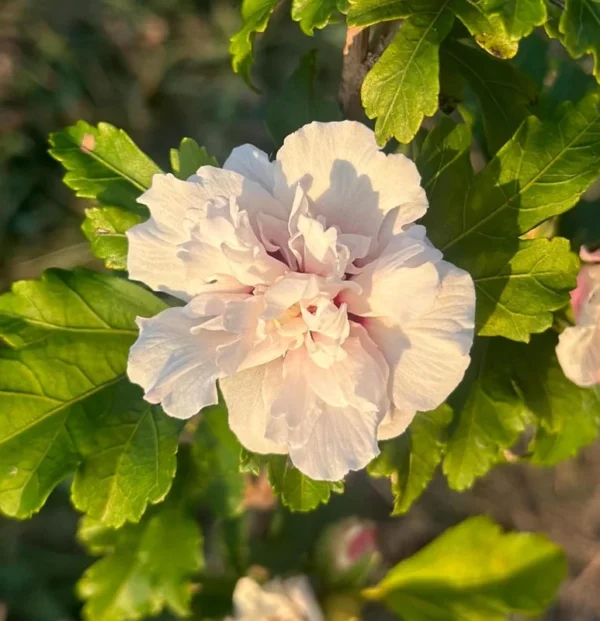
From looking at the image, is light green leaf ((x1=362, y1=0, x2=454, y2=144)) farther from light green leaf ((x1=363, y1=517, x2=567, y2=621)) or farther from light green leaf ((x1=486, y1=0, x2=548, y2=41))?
light green leaf ((x1=363, y1=517, x2=567, y2=621))

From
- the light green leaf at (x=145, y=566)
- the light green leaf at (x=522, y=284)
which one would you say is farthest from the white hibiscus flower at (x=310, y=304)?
the light green leaf at (x=145, y=566)

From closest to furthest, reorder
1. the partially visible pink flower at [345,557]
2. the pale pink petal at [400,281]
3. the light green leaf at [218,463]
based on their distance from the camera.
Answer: the pale pink petal at [400,281]
the light green leaf at [218,463]
the partially visible pink flower at [345,557]

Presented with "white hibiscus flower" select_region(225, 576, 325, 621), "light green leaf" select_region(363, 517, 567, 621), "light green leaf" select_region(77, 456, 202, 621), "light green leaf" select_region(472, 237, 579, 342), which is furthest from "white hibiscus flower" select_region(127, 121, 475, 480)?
"light green leaf" select_region(363, 517, 567, 621)

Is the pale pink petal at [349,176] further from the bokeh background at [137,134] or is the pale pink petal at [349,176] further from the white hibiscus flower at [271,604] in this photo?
the bokeh background at [137,134]

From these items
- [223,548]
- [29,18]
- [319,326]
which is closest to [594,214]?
[319,326]

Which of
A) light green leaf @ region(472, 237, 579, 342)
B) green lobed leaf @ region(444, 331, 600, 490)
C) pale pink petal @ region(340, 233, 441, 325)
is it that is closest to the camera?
pale pink petal @ region(340, 233, 441, 325)

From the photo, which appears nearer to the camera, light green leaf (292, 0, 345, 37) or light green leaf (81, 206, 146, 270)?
light green leaf (292, 0, 345, 37)

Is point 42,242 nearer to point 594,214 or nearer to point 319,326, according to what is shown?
point 594,214
